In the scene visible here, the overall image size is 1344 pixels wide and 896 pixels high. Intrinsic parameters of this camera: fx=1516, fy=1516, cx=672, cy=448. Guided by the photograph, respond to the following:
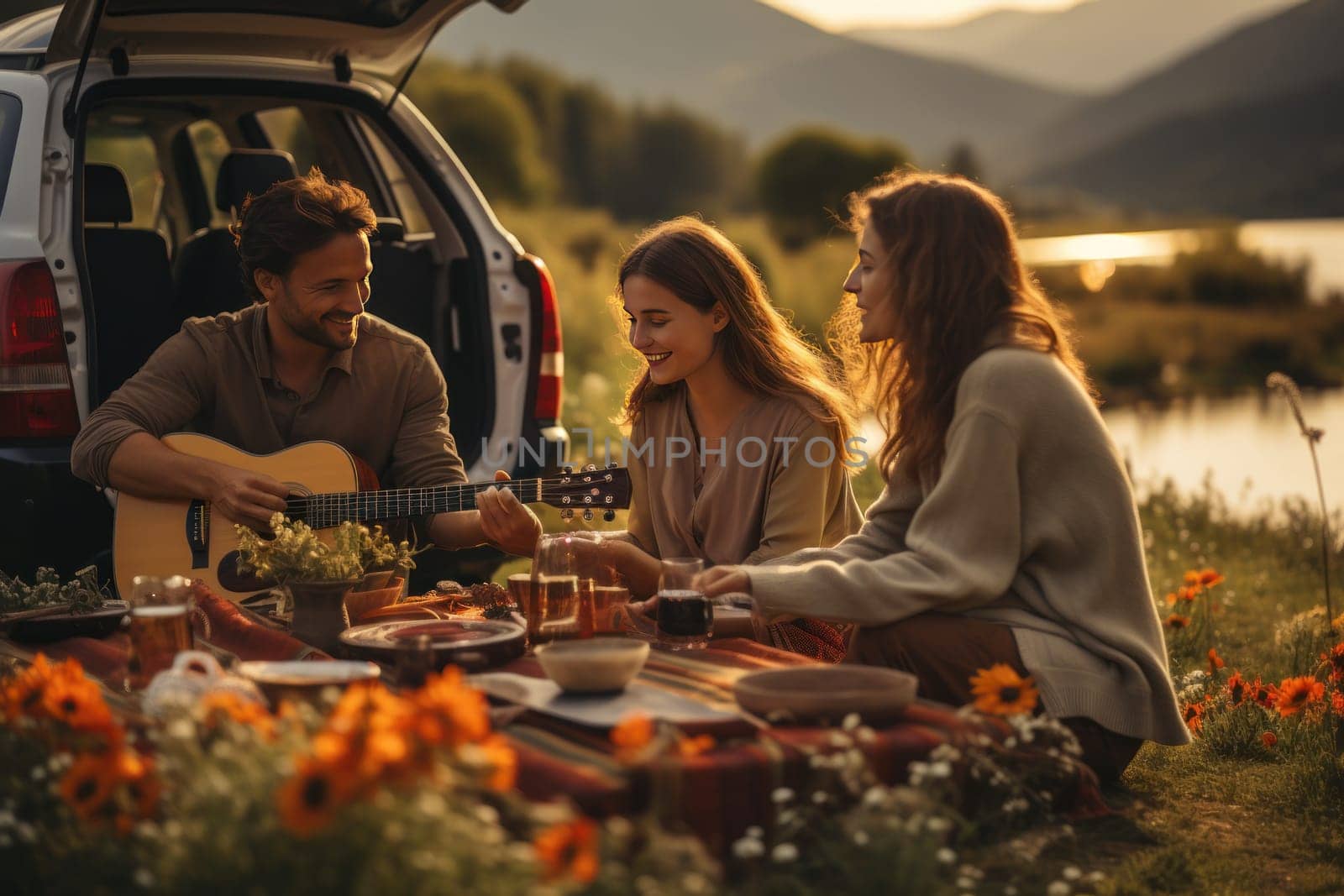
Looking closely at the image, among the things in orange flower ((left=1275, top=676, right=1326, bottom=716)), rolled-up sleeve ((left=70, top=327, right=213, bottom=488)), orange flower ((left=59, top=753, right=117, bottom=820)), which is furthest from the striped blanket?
rolled-up sleeve ((left=70, top=327, right=213, bottom=488))

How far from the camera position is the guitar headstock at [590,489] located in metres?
3.68

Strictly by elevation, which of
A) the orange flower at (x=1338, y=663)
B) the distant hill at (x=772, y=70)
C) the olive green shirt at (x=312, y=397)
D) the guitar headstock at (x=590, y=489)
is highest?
the distant hill at (x=772, y=70)

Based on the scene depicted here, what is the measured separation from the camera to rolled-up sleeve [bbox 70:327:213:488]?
3.89 metres

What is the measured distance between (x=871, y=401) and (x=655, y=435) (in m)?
0.67

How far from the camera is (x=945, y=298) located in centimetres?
302

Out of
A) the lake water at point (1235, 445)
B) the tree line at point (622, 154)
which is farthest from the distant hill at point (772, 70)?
the lake water at point (1235, 445)

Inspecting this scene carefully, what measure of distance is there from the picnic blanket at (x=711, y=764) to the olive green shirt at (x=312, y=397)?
1943 millimetres

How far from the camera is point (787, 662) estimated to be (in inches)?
113

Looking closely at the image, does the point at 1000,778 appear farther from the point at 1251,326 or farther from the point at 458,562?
the point at 1251,326

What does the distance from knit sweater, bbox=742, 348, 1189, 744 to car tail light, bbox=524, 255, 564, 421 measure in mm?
2177

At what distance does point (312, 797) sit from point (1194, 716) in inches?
106

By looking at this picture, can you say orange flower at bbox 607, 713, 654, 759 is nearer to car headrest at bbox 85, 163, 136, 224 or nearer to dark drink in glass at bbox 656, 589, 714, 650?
dark drink in glass at bbox 656, 589, 714, 650

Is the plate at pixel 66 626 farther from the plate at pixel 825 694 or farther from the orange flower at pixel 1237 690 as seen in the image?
the orange flower at pixel 1237 690

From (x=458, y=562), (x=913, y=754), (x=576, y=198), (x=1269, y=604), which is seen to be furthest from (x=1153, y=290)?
(x=576, y=198)
